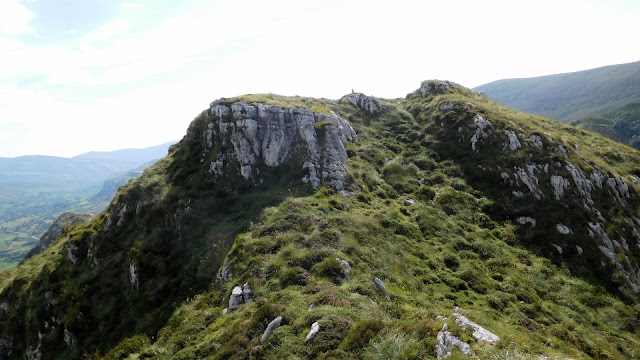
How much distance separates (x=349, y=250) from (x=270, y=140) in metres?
25.1

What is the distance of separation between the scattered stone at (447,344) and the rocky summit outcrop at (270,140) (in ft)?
94.2

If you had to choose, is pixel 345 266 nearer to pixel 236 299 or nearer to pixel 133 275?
pixel 236 299

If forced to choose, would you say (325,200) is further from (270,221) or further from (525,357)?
(525,357)


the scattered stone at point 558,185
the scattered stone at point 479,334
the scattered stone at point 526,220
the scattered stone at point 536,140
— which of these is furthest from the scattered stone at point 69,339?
the scattered stone at point 536,140

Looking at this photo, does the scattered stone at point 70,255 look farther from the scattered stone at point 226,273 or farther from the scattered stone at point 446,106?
the scattered stone at point 446,106

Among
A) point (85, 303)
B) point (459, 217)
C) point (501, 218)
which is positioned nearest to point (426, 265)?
point (459, 217)

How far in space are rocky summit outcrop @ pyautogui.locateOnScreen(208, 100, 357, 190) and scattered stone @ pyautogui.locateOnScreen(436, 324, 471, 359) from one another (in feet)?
94.2

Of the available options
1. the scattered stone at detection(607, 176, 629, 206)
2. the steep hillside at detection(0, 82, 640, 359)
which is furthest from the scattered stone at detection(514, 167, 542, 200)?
the scattered stone at detection(607, 176, 629, 206)

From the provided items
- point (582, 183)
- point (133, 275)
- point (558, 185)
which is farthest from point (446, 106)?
point (133, 275)

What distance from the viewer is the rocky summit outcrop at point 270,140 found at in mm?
44031

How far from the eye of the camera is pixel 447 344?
13281mm

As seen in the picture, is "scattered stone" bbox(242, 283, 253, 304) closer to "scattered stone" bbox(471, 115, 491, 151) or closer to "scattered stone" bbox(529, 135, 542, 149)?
"scattered stone" bbox(471, 115, 491, 151)

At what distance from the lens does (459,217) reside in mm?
38375

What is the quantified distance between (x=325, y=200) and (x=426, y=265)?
43.4 ft
